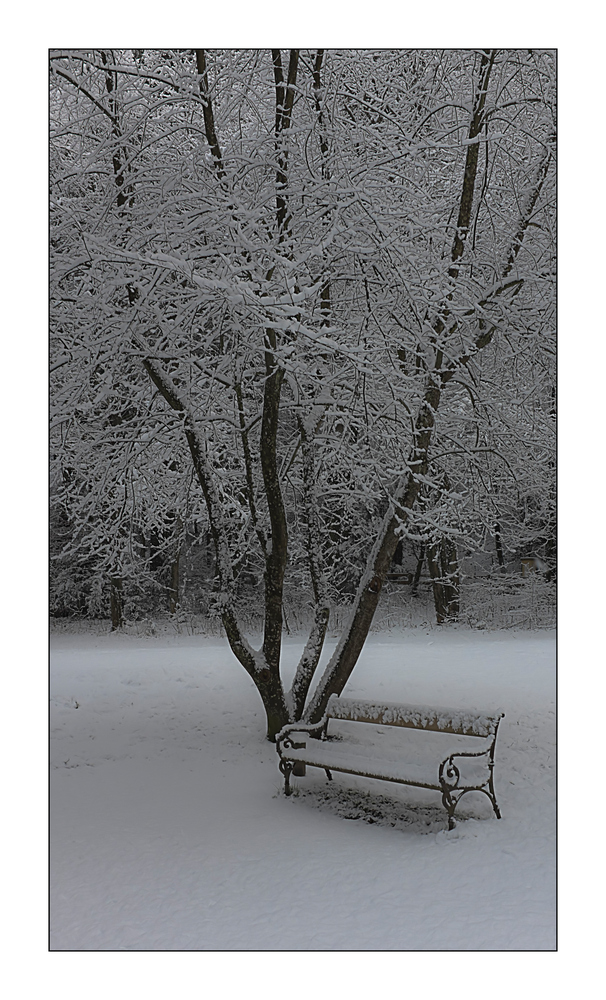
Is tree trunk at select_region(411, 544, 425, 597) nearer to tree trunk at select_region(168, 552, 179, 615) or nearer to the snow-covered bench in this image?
tree trunk at select_region(168, 552, 179, 615)

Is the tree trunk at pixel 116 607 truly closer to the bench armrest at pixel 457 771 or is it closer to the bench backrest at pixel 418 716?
the bench backrest at pixel 418 716

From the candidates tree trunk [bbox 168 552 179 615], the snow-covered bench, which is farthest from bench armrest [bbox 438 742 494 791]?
tree trunk [bbox 168 552 179 615]

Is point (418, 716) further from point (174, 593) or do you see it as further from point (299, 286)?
point (174, 593)

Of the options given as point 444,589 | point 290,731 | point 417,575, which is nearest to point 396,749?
point 290,731

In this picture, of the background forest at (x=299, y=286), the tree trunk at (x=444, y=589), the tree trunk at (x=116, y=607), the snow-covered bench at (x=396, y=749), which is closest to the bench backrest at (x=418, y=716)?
the snow-covered bench at (x=396, y=749)

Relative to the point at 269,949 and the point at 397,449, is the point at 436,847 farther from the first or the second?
the point at 397,449

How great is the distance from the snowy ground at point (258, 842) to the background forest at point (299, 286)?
1.15 meters

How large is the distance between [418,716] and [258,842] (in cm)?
131

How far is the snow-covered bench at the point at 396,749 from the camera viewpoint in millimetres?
4641

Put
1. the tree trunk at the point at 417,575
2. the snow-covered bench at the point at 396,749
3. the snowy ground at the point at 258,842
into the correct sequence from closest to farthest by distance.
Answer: the snowy ground at the point at 258,842, the snow-covered bench at the point at 396,749, the tree trunk at the point at 417,575

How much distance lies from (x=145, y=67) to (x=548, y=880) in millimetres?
5627

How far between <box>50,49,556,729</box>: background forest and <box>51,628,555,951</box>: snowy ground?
45.2 inches

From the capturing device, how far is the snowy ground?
358 cm

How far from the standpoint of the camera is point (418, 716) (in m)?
5.09
